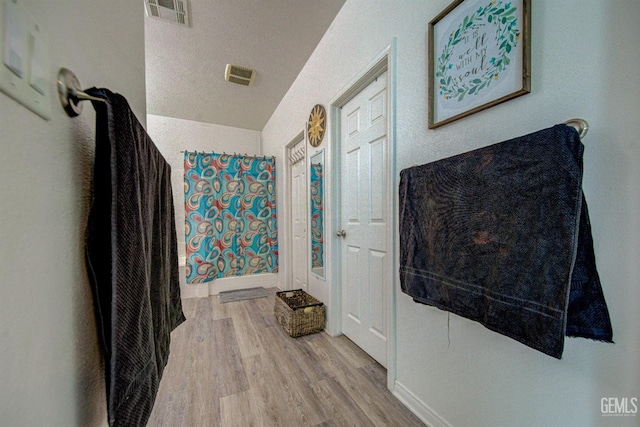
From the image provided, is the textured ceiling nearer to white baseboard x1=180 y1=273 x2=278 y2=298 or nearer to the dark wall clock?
the dark wall clock

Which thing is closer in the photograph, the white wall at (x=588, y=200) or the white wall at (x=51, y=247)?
the white wall at (x=51, y=247)

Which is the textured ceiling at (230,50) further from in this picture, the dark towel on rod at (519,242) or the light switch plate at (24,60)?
the light switch plate at (24,60)

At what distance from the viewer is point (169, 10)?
1786 millimetres

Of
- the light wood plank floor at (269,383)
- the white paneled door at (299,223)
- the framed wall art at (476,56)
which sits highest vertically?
the framed wall art at (476,56)

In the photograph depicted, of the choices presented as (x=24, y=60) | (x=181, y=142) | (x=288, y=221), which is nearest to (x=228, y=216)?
(x=288, y=221)

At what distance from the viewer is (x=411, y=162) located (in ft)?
4.12

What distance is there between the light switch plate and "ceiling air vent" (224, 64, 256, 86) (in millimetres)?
2413

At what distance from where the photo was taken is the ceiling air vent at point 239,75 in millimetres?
2451

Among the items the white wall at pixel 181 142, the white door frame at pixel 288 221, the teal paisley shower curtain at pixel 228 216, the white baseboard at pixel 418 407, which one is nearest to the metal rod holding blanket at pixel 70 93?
the white baseboard at pixel 418 407

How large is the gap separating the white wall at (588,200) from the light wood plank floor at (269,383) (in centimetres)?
29

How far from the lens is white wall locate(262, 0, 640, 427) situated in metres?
0.63

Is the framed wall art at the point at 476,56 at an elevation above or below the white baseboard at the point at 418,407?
above

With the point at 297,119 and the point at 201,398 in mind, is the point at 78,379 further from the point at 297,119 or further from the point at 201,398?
the point at 297,119

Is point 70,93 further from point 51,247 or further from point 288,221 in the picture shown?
point 288,221
